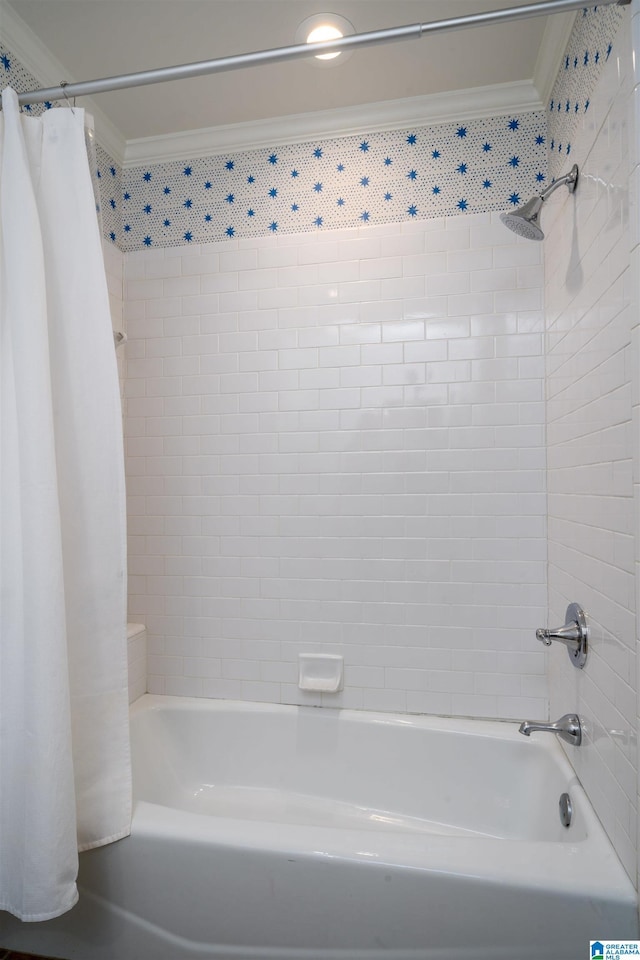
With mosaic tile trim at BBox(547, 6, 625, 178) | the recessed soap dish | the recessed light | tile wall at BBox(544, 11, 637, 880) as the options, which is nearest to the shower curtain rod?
mosaic tile trim at BBox(547, 6, 625, 178)

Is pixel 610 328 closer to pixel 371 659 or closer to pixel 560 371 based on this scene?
pixel 560 371

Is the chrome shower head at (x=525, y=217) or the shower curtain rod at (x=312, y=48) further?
the chrome shower head at (x=525, y=217)

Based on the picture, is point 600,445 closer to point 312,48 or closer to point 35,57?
point 312,48

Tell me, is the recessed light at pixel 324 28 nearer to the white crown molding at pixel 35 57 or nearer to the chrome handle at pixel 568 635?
the white crown molding at pixel 35 57

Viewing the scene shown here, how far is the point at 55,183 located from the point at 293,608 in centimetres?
151

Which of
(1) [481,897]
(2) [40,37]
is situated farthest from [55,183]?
(1) [481,897]

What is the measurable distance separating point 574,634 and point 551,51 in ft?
5.71

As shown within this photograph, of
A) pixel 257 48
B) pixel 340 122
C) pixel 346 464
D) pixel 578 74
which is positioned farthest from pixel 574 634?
pixel 257 48

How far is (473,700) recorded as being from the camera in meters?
1.88

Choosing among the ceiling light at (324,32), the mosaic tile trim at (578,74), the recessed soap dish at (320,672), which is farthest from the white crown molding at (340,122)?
the recessed soap dish at (320,672)

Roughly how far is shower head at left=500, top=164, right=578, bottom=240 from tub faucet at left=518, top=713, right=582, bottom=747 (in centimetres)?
134

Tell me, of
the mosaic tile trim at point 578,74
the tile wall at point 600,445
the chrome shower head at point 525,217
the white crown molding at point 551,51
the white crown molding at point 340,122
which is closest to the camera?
the tile wall at point 600,445

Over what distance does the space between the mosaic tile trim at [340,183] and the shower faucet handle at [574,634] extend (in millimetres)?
1396

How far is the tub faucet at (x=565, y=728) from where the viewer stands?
1445 mm
